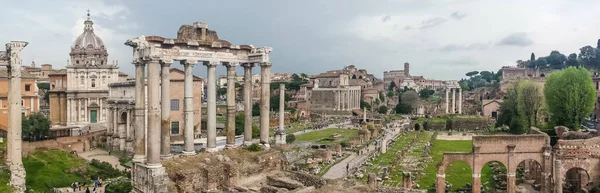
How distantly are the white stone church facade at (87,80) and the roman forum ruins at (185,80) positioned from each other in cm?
2875

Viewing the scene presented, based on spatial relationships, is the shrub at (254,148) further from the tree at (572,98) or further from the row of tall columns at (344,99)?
the row of tall columns at (344,99)

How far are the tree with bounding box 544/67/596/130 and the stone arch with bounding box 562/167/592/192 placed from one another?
17.2 meters

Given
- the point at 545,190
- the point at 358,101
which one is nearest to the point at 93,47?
the point at 545,190

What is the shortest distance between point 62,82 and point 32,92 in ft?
19.2

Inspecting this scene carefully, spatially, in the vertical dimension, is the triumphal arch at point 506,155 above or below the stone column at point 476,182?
above

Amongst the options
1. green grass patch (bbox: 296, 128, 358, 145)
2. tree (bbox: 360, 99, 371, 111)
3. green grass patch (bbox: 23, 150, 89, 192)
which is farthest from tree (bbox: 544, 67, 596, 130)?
tree (bbox: 360, 99, 371, 111)

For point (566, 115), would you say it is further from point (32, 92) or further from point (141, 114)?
point (32, 92)

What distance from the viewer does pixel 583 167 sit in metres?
23.5

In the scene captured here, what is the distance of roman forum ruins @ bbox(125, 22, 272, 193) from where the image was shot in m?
16.4

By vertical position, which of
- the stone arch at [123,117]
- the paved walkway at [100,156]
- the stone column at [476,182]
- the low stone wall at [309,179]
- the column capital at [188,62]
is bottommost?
the paved walkway at [100,156]

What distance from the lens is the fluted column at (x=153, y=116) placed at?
16383 mm

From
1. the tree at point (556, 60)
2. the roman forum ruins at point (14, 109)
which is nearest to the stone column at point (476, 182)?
the roman forum ruins at point (14, 109)

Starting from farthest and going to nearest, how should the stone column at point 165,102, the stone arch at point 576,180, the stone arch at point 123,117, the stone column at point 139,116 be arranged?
the stone arch at point 123,117, the stone arch at point 576,180, the stone column at point 165,102, the stone column at point 139,116

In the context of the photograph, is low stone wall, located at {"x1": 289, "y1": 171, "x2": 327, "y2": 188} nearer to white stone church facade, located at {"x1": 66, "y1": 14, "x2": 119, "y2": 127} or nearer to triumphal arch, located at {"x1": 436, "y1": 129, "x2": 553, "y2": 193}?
triumphal arch, located at {"x1": 436, "y1": 129, "x2": 553, "y2": 193}
